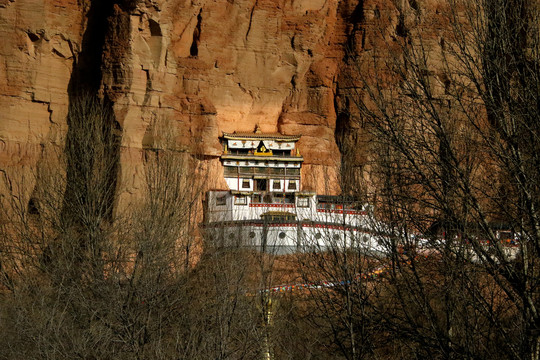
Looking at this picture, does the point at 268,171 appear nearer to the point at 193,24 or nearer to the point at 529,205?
the point at 193,24

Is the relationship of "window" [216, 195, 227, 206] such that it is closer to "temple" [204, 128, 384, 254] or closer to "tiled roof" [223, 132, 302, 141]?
"temple" [204, 128, 384, 254]

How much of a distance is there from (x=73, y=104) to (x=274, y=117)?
10.2 m

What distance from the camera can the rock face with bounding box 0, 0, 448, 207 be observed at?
28141 mm

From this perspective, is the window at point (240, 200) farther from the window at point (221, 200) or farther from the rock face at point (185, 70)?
the rock face at point (185, 70)

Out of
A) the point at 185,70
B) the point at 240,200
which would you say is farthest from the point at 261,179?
the point at 185,70

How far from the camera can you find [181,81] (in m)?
31.1

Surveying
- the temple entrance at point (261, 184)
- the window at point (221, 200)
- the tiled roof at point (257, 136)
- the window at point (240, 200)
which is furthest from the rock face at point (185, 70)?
the temple entrance at point (261, 184)

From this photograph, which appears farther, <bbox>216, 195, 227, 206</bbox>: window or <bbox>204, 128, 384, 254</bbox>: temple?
<bbox>216, 195, 227, 206</bbox>: window

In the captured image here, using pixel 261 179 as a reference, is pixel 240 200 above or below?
below

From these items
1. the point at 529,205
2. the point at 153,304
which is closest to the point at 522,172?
the point at 529,205

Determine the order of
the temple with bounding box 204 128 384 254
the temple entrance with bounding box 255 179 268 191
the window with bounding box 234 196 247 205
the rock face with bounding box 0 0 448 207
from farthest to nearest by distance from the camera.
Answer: the temple entrance with bounding box 255 179 268 191
the window with bounding box 234 196 247 205
the temple with bounding box 204 128 384 254
the rock face with bounding box 0 0 448 207

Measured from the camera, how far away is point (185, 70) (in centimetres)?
3120

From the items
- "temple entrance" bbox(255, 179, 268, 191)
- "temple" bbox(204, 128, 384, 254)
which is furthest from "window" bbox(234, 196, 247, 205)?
"temple entrance" bbox(255, 179, 268, 191)

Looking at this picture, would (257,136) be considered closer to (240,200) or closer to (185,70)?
(240,200)
